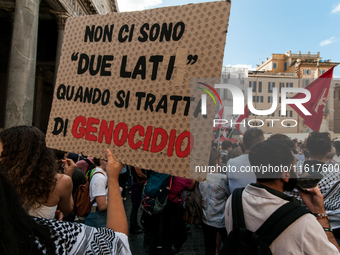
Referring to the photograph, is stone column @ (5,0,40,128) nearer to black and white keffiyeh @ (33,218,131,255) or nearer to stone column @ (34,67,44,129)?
black and white keffiyeh @ (33,218,131,255)

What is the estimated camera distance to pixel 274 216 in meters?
1.25

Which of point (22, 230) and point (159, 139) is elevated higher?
point (159, 139)

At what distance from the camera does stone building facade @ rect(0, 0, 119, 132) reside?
25.2 feet

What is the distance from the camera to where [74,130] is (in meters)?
1.60

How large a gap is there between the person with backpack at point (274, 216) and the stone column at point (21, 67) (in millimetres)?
8384

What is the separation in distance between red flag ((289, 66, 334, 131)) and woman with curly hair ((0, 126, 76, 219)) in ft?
11.9

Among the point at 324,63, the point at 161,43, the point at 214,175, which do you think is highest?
the point at 324,63

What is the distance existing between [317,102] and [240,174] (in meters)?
2.25

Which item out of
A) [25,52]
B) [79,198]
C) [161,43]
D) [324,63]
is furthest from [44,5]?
Result: [324,63]

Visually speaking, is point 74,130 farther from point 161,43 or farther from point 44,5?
point 44,5

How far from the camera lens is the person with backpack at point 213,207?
9.93 feet

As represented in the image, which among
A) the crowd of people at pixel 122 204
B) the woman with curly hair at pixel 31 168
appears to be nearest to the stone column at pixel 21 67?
the crowd of people at pixel 122 204

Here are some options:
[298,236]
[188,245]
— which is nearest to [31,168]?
[298,236]

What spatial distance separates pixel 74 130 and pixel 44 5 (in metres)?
15.2
